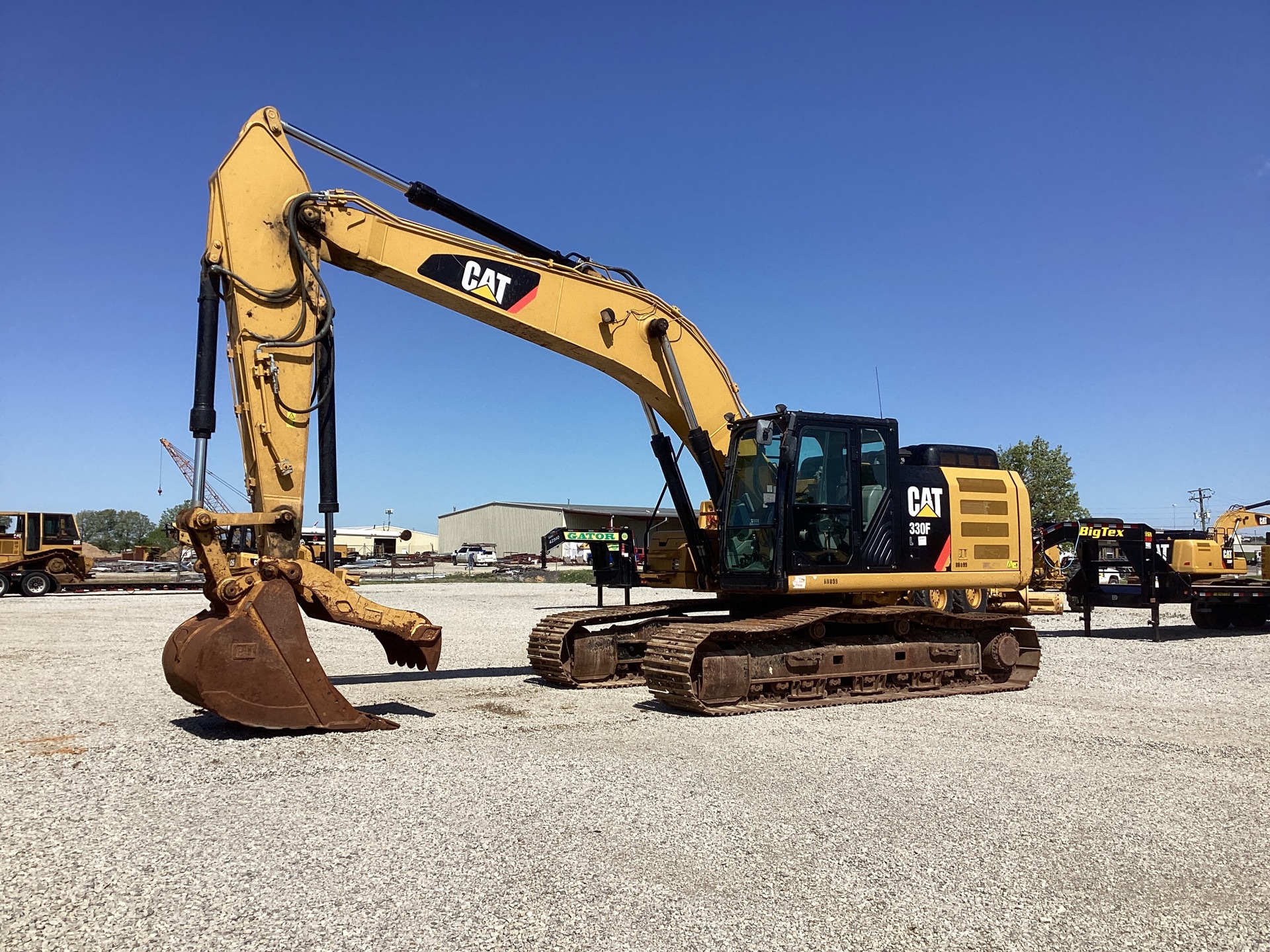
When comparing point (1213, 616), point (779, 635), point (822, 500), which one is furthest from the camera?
point (1213, 616)

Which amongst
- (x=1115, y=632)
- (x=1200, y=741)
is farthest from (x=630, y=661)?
(x=1115, y=632)

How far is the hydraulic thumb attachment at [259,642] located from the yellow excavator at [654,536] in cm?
2

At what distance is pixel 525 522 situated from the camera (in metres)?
89.0

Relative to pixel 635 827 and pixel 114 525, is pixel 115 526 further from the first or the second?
pixel 635 827

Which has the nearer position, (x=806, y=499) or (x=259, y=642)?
(x=259, y=642)

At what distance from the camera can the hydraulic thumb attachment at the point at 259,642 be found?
308 inches

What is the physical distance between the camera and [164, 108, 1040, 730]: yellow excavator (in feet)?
27.5

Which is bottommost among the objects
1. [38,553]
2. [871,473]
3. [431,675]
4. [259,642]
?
[431,675]

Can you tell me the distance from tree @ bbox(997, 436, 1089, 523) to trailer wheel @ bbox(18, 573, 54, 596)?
5110cm

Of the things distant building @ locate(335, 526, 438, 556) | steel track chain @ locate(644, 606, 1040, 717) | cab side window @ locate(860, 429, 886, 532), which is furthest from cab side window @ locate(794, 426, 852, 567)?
distant building @ locate(335, 526, 438, 556)

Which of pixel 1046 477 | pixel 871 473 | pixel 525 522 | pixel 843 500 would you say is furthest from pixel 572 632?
pixel 525 522

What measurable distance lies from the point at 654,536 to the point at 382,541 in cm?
8108

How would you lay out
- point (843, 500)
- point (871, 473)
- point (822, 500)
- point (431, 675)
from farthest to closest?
point (431, 675)
point (871, 473)
point (843, 500)
point (822, 500)

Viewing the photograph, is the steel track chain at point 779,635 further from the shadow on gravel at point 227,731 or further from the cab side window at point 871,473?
the shadow on gravel at point 227,731
